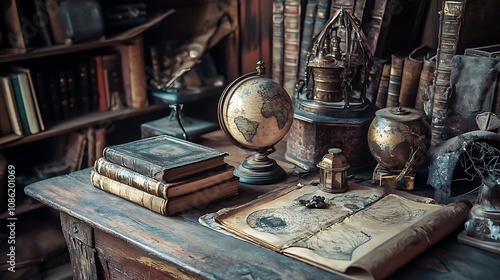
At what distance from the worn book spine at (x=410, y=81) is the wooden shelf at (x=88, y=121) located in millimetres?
1082

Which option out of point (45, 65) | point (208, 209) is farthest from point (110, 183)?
point (45, 65)

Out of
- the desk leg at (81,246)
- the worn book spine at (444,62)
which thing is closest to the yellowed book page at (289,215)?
the worn book spine at (444,62)

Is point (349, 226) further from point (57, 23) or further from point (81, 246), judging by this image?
point (57, 23)

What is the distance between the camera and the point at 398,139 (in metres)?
1.42

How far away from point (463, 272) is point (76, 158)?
1.62 m

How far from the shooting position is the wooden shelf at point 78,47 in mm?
2025

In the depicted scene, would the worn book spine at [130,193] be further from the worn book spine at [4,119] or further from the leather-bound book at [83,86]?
the leather-bound book at [83,86]

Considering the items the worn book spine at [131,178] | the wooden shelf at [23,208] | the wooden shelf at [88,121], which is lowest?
the wooden shelf at [23,208]

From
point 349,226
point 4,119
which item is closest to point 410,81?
point 349,226

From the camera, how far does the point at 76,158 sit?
7.64ft

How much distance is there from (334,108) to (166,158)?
45 centimetres

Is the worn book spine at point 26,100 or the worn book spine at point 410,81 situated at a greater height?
the worn book spine at point 410,81

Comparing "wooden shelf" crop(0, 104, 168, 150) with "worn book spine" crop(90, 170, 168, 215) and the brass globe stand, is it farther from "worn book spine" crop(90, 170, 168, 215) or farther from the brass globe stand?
the brass globe stand

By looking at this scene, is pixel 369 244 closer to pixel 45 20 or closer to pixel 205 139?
pixel 205 139
